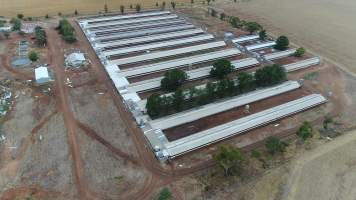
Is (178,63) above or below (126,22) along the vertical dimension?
below

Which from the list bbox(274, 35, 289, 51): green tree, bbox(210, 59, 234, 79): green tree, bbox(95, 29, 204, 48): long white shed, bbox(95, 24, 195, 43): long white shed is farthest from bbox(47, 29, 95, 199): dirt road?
bbox(274, 35, 289, 51): green tree

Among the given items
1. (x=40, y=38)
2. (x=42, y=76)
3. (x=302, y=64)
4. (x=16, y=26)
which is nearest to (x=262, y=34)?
(x=302, y=64)

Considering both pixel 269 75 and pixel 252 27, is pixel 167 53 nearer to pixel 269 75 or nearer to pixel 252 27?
pixel 269 75

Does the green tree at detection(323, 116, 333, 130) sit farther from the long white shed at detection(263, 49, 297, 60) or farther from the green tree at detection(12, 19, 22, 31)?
the green tree at detection(12, 19, 22, 31)

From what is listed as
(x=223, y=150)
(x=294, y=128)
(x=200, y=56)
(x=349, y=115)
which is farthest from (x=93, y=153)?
(x=349, y=115)

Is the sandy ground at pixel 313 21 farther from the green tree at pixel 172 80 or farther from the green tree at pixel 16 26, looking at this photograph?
the green tree at pixel 16 26

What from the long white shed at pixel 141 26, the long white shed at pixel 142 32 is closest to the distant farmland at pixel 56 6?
the long white shed at pixel 141 26

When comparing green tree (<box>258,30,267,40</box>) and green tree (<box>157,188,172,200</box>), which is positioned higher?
green tree (<box>258,30,267,40</box>)

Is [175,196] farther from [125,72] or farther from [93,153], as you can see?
[125,72]

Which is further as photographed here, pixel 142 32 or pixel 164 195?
pixel 142 32
